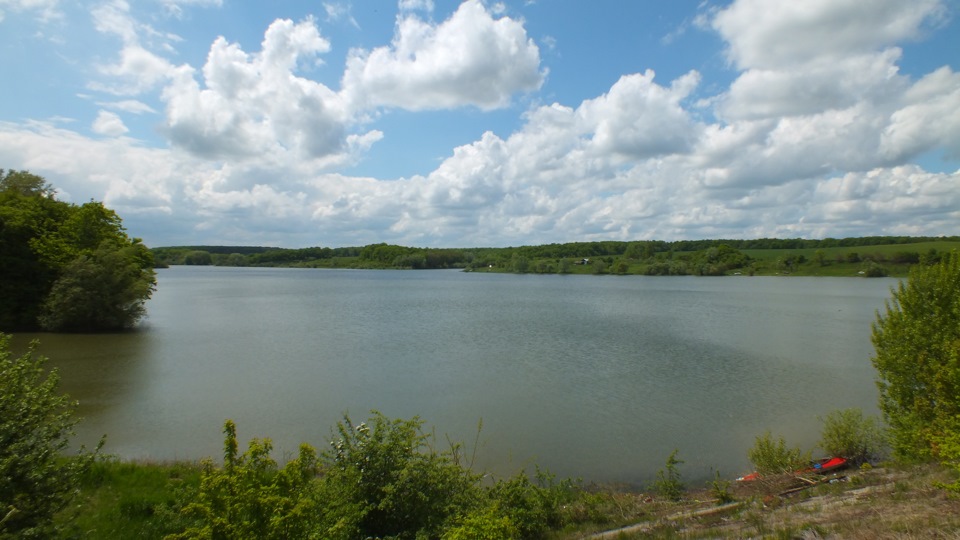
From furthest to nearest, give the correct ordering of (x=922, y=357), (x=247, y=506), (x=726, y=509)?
(x=922, y=357)
(x=726, y=509)
(x=247, y=506)

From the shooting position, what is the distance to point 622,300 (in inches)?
2163

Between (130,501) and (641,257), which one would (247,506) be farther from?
(641,257)

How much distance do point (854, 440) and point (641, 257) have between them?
125516 mm

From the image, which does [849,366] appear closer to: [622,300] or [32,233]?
[622,300]

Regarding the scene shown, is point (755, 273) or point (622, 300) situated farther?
point (755, 273)

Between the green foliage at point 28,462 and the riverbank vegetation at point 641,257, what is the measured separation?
87.5 m

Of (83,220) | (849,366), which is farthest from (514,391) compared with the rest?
(83,220)

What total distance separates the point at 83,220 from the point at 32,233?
267 centimetres

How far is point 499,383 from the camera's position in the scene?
18.8m

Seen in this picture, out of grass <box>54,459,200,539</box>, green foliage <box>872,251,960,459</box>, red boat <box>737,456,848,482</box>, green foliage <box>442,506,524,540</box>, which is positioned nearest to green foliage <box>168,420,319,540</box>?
green foliage <box>442,506,524,540</box>

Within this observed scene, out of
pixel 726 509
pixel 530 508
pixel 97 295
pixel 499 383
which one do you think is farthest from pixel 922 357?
pixel 97 295

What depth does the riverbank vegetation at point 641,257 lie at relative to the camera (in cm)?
10194

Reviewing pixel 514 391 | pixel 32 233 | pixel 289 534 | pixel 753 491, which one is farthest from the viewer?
pixel 32 233

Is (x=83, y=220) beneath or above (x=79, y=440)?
above
